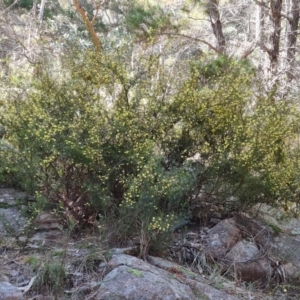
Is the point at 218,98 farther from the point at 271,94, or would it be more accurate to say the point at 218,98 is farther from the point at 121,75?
the point at 121,75

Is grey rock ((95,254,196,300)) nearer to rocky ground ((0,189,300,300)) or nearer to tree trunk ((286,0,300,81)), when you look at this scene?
rocky ground ((0,189,300,300))

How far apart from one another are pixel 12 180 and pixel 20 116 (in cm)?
101

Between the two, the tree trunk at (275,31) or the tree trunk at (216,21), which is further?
the tree trunk at (216,21)

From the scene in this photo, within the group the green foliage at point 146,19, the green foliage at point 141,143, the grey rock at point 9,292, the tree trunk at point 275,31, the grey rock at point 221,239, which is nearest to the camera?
the grey rock at point 9,292

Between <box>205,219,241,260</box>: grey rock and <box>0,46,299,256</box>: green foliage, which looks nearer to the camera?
<box>0,46,299,256</box>: green foliage

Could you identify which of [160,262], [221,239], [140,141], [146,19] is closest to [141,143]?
[140,141]

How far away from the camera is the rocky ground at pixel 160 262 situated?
2.69m

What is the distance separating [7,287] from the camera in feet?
8.48

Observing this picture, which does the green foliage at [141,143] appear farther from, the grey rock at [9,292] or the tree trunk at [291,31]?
the tree trunk at [291,31]

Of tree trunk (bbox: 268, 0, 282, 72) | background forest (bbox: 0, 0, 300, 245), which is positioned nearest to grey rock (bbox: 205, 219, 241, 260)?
background forest (bbox: 0, 0, 300, 245)

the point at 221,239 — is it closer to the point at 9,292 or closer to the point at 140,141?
the point at 140,141

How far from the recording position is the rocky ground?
269 cm

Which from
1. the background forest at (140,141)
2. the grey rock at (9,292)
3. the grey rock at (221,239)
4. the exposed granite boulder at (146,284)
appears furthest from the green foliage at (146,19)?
the grey rock at (9,292)

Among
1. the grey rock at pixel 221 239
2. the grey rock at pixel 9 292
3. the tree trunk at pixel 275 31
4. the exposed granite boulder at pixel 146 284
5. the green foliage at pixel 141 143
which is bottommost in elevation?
the grey rock at pixel 221 239
